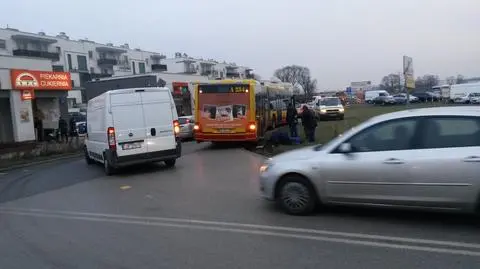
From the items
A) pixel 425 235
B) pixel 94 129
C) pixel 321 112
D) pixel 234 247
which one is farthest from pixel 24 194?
pixel 321 112

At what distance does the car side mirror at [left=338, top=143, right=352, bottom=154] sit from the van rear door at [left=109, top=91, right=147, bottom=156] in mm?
7643

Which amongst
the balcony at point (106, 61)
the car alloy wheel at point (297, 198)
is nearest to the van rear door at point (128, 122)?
the car alloy wheel at point (297, 198)

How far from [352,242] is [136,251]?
266cm

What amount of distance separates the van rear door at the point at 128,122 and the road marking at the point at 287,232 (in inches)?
177

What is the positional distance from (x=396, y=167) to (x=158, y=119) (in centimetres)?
845

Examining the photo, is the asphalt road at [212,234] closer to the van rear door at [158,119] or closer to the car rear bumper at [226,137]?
the van rear door at [158,119]

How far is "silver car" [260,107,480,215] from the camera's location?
6.12 meters

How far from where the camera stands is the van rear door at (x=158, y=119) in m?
13.4

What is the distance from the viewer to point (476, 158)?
19.6 ft

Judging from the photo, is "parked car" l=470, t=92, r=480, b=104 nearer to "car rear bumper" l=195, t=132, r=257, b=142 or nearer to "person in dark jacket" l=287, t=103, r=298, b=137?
"person in dark jacket" l=287, t=103, r=298, b=137

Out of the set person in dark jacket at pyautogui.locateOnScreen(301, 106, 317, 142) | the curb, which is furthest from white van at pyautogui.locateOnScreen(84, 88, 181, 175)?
person in dark jacket at pyautogui.locateOnScreen(301, 106, 317, 142)

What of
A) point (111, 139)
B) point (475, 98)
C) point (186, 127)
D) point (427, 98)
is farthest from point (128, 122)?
point (427, 98)

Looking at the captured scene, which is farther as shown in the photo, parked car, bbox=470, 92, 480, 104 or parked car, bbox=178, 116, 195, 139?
parked car, bbox=470, 92, 480, 104

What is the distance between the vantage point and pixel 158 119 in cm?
1358
